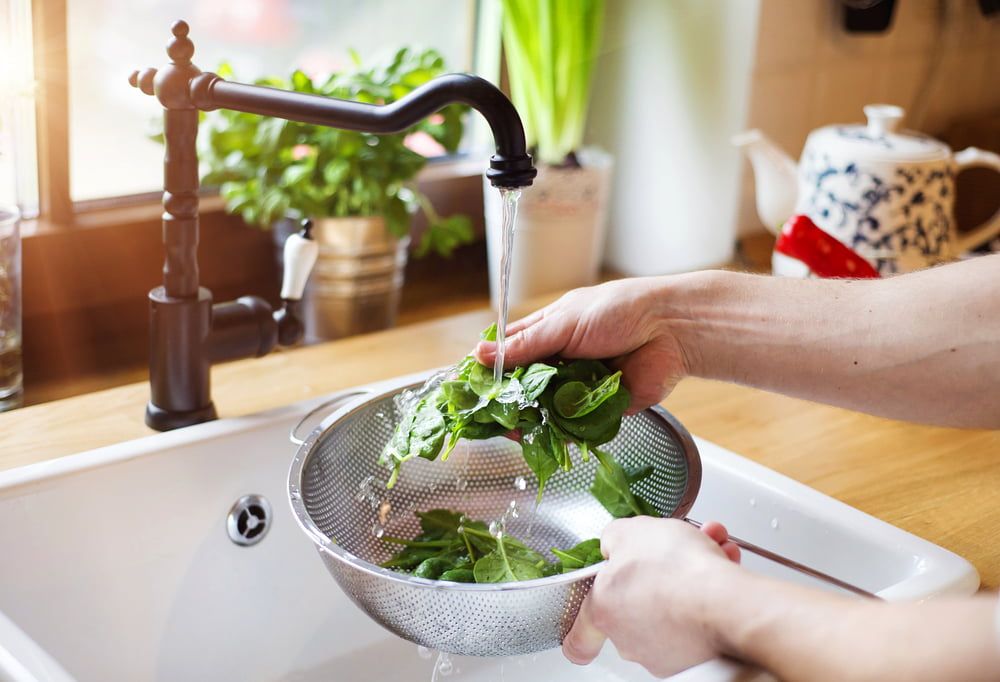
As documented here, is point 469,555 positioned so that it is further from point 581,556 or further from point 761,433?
point 761,433

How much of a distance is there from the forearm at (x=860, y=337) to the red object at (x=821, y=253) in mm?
273

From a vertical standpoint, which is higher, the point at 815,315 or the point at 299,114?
the point at 299,114

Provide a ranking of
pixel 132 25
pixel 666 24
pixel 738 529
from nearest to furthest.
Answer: pixel 738 529, pixel 132 25, pixel 666 24

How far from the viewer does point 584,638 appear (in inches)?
31.0

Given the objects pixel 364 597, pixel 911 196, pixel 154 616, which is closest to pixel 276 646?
pixel 154 616

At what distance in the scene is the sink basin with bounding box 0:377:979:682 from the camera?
2.85 ft

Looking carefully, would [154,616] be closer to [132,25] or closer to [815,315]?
[815,315]

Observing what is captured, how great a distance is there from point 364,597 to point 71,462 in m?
0.28

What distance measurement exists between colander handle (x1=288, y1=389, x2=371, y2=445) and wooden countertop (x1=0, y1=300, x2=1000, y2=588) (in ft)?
0.19

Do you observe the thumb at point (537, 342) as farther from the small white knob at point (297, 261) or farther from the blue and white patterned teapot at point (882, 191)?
the blue and white patterned teapot at point (882, 191)

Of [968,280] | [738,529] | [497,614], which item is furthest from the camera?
[738,529]

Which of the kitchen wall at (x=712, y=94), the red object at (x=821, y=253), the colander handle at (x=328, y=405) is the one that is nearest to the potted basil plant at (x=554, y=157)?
the kitchen wall at (x=712, y=94)

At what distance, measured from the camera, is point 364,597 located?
0.79 metres

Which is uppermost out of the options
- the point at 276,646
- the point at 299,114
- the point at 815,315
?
the point at 299,114
